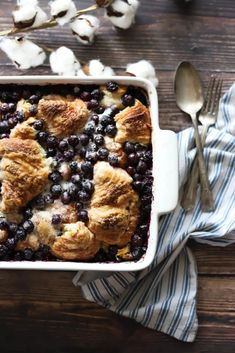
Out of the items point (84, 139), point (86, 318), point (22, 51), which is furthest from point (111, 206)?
point (22, 51)

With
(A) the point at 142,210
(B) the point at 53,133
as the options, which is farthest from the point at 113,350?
(B) the point at 53,133

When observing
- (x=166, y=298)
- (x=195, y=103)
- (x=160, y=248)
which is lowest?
(x=166, y=298)

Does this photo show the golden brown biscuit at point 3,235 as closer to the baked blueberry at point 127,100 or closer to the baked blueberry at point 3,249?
the baked blueberry at point 3,249

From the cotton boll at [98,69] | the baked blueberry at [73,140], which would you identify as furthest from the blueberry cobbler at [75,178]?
the cotton boll at [98,69]

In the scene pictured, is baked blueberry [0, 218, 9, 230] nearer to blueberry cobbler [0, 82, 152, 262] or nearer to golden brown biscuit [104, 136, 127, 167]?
blueberry cobbler [0, 82, 152, 262]

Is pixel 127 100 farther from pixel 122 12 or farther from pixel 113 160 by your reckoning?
pixel 122 12

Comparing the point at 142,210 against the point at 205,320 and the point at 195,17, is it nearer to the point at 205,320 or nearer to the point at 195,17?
the point at 205,320
